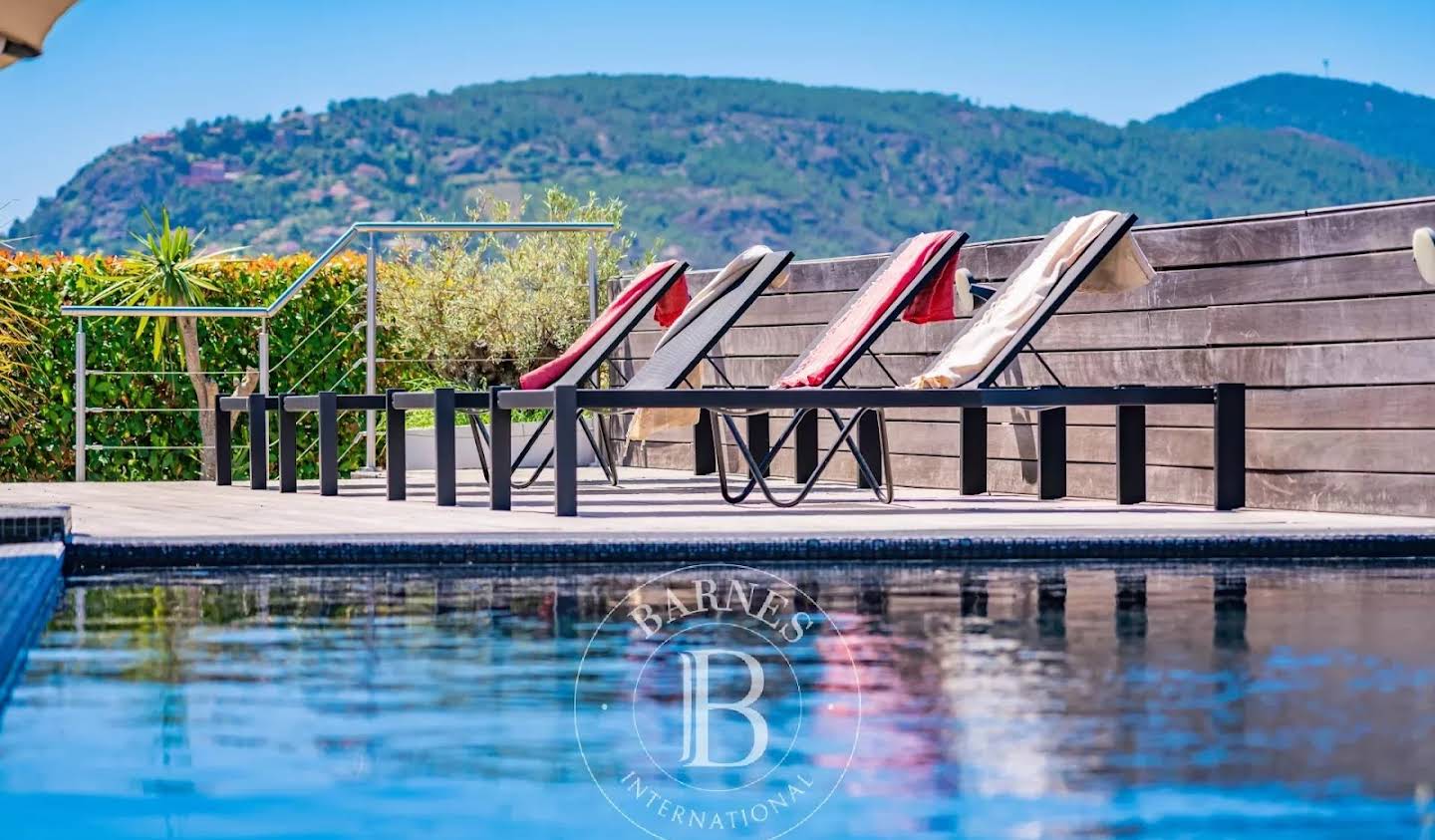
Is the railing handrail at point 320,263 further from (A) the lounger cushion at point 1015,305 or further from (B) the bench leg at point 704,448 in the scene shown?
(A) the lounger cushion at point 1015,305

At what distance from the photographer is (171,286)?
1341cm

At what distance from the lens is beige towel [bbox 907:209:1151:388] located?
29.5 ft

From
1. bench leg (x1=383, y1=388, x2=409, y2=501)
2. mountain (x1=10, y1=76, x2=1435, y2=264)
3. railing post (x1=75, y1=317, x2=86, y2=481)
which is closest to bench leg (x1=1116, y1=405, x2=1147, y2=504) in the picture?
bench leg (x1=383, y1=388, x2=409, y2=501)

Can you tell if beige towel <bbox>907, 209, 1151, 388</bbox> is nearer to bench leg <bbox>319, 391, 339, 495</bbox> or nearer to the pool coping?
the pool coping

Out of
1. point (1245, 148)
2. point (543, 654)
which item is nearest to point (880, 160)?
point (1245, 148)

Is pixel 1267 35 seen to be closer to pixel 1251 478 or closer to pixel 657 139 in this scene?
pixel 657 139

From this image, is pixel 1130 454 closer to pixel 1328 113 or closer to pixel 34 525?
pixel 34 525

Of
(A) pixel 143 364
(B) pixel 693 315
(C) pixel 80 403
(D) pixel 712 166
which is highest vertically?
(D) pixel 712 166

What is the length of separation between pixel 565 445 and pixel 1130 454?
2743mm

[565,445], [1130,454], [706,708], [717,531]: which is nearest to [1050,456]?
[1130,454]

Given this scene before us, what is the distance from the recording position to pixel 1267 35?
3226 inches

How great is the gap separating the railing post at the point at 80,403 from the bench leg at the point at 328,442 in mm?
2605

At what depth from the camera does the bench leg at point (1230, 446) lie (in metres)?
8.69

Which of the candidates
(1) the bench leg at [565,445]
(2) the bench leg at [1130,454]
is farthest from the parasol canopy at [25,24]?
(2) the bench leg at [1130,454]
